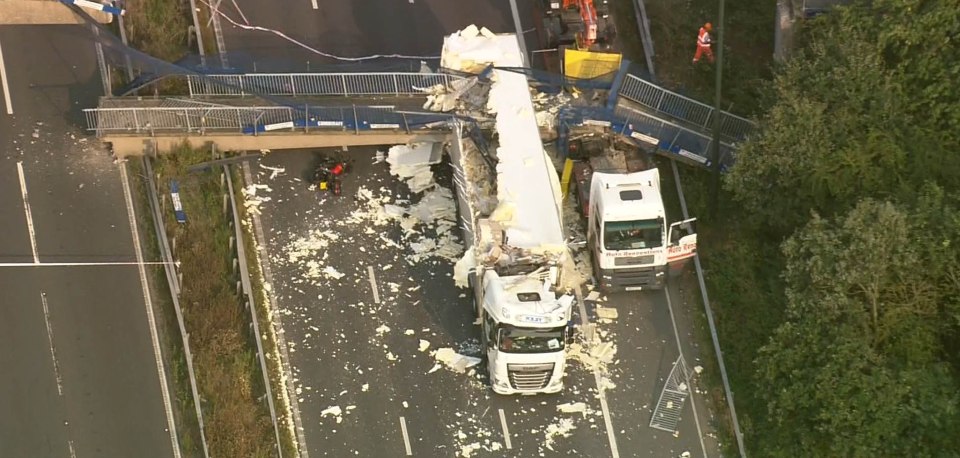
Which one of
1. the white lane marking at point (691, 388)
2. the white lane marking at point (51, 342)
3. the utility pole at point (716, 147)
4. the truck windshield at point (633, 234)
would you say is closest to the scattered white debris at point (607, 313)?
the white lane marking at point (691, 388)

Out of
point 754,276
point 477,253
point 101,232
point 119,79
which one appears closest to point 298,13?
point 119,79

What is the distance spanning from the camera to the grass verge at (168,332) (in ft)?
82.6

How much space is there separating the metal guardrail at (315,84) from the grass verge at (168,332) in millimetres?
2655

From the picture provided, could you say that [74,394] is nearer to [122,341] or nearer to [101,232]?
[122,341]

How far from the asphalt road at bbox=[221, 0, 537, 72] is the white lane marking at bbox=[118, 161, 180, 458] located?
4761mm

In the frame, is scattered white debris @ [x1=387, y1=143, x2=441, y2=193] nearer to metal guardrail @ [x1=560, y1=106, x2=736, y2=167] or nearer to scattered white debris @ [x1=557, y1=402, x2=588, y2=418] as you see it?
metal guardrail @ [x1=560, y1=106, x2=736, y2=167]

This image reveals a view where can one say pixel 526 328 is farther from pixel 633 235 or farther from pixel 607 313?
pixel 633 235

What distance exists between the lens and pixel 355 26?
32250mm

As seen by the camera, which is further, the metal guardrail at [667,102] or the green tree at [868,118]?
the metal guardrail at [667,102]

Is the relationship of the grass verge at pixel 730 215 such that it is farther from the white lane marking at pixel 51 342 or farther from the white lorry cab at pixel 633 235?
the white lane marking at pixel 51 342

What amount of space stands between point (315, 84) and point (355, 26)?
10.7 feet

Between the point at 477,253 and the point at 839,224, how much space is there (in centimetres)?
770

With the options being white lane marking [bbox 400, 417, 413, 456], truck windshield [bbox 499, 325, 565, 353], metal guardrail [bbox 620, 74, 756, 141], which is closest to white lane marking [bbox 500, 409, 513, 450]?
truck windshield [bbox 499, 325, 565, 353]

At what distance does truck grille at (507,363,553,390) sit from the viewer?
977 inches
